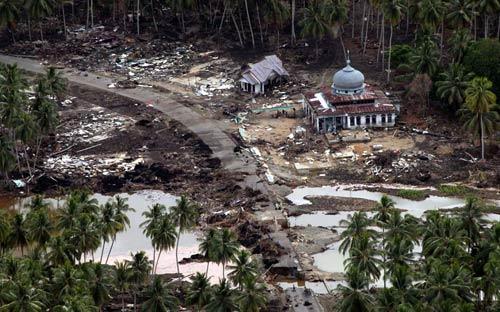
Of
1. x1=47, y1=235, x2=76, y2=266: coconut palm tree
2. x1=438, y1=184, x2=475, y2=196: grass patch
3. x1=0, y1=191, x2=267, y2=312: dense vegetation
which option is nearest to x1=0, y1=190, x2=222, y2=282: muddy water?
x1=0, y1=191, x2=267, y2=312: dense vegetation

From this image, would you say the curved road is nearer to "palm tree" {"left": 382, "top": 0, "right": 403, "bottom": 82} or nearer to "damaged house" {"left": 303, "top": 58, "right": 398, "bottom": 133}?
"damaged house" {"left": 303, "top": 58, "right": 398, "bottom": 133}

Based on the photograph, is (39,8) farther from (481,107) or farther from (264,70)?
(481,107)

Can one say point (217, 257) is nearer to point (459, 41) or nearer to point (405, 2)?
point (459, 41)

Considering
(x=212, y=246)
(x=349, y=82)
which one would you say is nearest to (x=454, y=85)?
(x=349, y=82)

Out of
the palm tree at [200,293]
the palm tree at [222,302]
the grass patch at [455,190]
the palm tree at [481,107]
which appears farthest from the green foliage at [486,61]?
the palm tree at [222,302]

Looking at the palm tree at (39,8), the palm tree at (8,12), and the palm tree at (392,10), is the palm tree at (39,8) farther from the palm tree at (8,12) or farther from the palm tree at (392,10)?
the palm tree at (392,10)

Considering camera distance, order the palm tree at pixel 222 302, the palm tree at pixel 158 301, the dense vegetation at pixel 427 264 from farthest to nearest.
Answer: the palm tree at pixel 158 301, the palm tree at pixel 222 302, the dense vegetation at pixel 427 264

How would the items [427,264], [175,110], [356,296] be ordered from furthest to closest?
1. [175,110]
2. [427,264]
3. [356,296]
